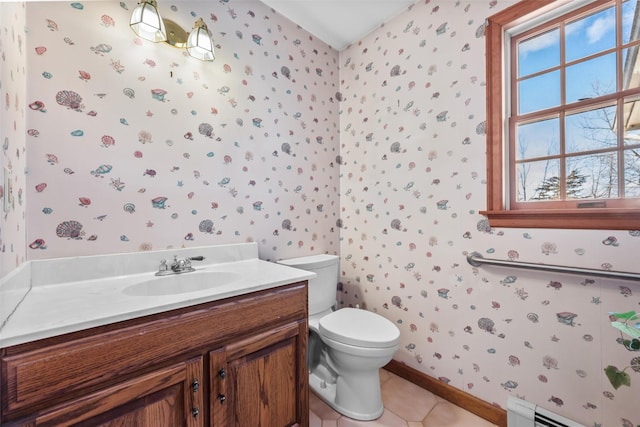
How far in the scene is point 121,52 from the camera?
4.01ft

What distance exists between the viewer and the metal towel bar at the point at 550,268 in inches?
41.0

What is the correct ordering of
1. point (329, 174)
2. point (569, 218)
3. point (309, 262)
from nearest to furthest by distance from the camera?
point (569, 218)
point (309, 262)
point (329, 174)

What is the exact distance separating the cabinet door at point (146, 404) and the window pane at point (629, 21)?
218 centimetres

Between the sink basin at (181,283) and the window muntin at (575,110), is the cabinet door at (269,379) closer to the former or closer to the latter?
the sink basin at (181,283)

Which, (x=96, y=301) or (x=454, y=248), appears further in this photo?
(x=454, y=248)

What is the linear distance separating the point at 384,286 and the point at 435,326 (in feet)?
1.33

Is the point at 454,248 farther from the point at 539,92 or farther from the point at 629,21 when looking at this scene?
the point at 629,21

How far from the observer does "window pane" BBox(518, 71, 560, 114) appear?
1.32m

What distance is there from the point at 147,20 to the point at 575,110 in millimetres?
2050

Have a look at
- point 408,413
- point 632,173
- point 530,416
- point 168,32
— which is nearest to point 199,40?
point 168,32

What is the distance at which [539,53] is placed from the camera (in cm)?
137

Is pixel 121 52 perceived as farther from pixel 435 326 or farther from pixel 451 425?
pixel 451 425

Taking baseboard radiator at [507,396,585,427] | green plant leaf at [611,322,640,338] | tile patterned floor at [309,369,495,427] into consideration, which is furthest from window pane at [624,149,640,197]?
tile patterned floor at [309,369,495,427]

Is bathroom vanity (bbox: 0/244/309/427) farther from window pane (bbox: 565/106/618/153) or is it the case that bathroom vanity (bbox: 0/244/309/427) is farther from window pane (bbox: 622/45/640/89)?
window pane (bbox: 622/45/640/89)
